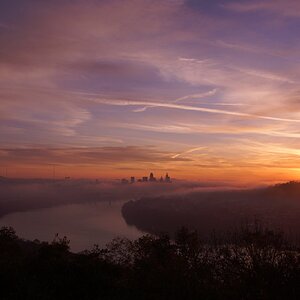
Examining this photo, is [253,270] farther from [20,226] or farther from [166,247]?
[20,226]

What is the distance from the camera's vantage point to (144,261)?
27.8 meters

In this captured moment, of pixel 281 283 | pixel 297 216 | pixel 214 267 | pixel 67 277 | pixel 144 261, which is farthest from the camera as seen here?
pixel 297 216

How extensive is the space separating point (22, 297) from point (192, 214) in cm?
17703

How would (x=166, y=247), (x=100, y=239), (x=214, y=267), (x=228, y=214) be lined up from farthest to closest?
(x=228, y=214)
(x=100, y=239)
(x=166, y=247)
(x=214, y=267)

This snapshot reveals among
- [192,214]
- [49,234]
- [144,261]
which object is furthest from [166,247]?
[192,214]

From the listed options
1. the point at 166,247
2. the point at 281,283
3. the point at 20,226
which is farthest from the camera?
the point at 20,226

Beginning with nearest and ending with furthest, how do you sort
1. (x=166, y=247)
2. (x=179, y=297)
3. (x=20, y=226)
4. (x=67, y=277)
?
1. (x=179, y=297)
2. (x=67, y=277)
3. (x=166, y=247)
4. (x=20, y=226)

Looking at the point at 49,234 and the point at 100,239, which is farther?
the point at 49,234

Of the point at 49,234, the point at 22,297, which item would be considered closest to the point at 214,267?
the point at 22,297

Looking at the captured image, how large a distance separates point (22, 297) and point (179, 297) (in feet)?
23.8

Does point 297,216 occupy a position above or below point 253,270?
below

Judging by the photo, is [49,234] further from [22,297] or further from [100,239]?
[22,297]

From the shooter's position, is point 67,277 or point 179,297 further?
point 67,277

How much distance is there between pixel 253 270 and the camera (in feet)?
66.1
